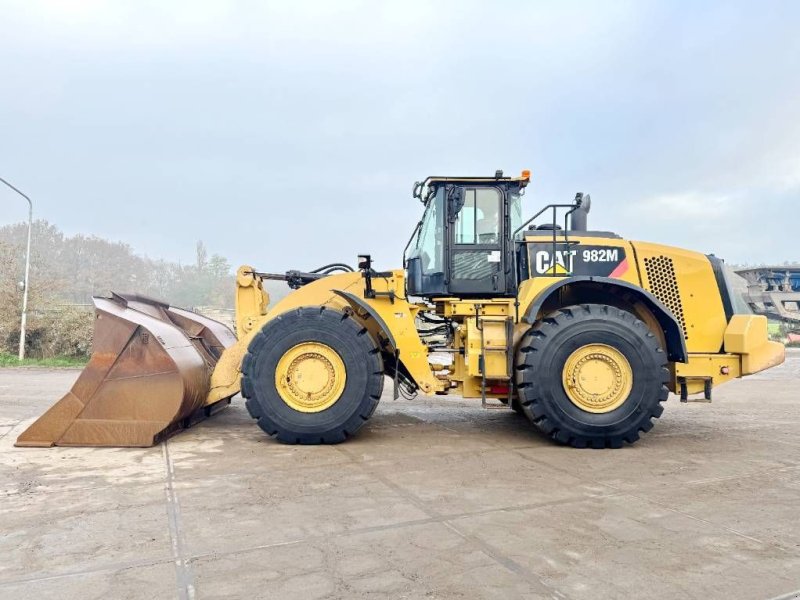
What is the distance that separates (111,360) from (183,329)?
1653mm

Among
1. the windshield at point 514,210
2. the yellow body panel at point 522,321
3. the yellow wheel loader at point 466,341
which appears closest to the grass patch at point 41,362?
the yellow wheel loader at point 466,341

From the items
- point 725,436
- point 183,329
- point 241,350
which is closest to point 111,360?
point 241,350

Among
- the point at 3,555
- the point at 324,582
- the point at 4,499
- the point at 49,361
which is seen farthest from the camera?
the point at 49,361

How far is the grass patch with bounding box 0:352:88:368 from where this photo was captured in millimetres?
15469

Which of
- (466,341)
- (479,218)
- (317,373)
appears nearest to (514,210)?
(479,218)

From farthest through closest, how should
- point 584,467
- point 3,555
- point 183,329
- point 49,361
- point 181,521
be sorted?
point 49,361, point 183,329, point 584,467, point 181,521, point 3,555

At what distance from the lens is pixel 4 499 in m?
3.78

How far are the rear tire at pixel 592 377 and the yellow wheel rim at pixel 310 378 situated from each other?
1757 millimetres

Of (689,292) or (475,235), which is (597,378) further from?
(475,235)

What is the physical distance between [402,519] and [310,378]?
241cm

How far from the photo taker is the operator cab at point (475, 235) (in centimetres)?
612

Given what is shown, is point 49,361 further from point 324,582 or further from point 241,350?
point 324,582

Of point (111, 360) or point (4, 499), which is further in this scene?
point (111, 360)

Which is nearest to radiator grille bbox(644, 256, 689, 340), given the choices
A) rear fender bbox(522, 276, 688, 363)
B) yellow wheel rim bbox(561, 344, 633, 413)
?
rear fender bbox(522, 276, 688, 363)
